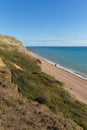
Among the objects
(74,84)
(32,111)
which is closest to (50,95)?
(32,111)

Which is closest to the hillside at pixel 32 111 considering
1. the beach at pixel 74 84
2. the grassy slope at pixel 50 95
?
the grassy slope at pixel 50 95

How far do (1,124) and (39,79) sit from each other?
41.0 ft

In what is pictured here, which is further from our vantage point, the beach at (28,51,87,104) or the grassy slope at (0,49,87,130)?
the beach at (28,51,87,104)

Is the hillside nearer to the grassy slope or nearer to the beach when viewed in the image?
the grassy slope

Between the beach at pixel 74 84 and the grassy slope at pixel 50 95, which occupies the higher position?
the grassy slope at pixel 50 95

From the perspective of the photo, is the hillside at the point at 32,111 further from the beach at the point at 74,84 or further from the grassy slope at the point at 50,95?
the beach at the point at 74,84

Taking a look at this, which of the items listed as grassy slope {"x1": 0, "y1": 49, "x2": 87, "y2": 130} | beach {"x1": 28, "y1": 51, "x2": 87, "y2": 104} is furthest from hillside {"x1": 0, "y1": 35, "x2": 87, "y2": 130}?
beach {"x1": 28, "y1": 51, "x2": 87, "y2": 104}

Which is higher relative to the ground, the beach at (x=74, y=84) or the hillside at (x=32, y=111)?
the hillside at (x=32, y=111)

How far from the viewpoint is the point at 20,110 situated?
9617 millimetres

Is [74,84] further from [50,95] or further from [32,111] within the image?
[32,111]

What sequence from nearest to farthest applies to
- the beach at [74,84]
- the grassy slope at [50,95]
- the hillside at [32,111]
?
1. the hillside at [32,111]
2. the grassy slope at [50,95]
3. the beach at [74,84]

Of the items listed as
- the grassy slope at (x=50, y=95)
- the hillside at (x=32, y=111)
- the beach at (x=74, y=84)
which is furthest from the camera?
the beach at (x=74, y=84)

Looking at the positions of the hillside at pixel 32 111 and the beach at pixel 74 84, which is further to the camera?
the beach at pixel 74 84

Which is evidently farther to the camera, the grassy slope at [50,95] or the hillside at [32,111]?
the grassy slope at [50,95]
